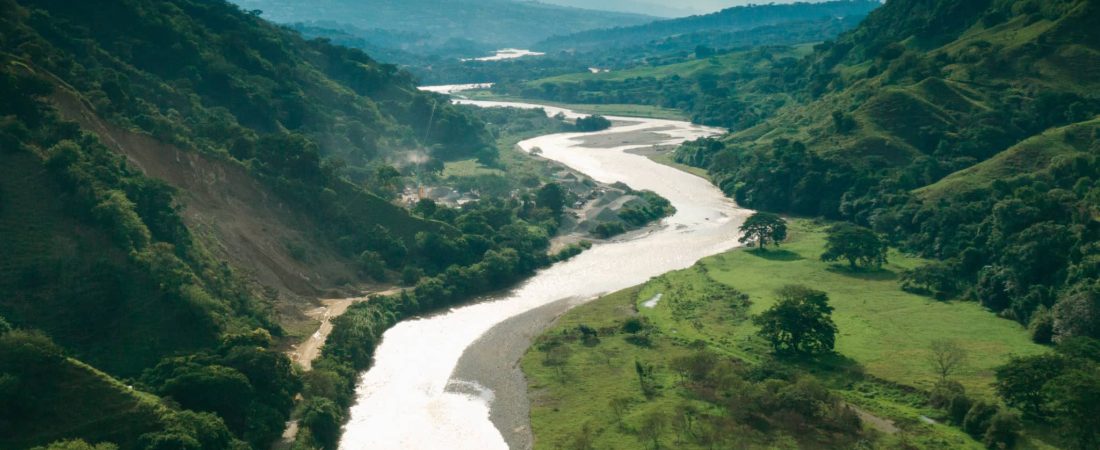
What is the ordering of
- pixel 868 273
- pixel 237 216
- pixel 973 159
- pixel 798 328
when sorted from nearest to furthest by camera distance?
pixel 798 328 → pixel 237 216 → pixel 868 273 → pixel 973 159

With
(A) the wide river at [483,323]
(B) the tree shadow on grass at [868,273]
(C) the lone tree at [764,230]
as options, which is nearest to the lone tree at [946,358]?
(B) the tree shadow on grass at [868,273]

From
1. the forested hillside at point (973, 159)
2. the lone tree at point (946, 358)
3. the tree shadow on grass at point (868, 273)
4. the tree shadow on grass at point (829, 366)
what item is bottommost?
the tree shadow on grass at point (829, 366)

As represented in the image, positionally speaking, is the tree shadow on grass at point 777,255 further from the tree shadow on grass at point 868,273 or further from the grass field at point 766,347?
the tree shadow on grass at point 868,273

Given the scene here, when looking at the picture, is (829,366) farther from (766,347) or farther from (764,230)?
(764,230)

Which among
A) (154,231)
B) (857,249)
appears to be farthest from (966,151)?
(154,231)

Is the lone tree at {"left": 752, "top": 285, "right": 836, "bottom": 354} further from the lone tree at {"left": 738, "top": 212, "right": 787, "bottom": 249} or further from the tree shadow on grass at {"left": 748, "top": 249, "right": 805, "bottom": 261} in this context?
the lone tree at {"left": 738, "top": 212, "right": 787, "bottom": 249}

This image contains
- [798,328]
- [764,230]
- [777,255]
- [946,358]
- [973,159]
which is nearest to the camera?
[946,358]

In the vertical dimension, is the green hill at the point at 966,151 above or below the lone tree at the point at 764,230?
above

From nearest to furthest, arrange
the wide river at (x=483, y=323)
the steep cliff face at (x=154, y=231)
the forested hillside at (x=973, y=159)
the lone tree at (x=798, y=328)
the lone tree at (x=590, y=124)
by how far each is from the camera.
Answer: the steep cliff face at (x=154, y=231) → the wide river at (x=483, y=323) → the lone tree at (x=798, y=328) → the forested hillside at (x=973, y=159) → the lone tree at (x=590, y=124)
